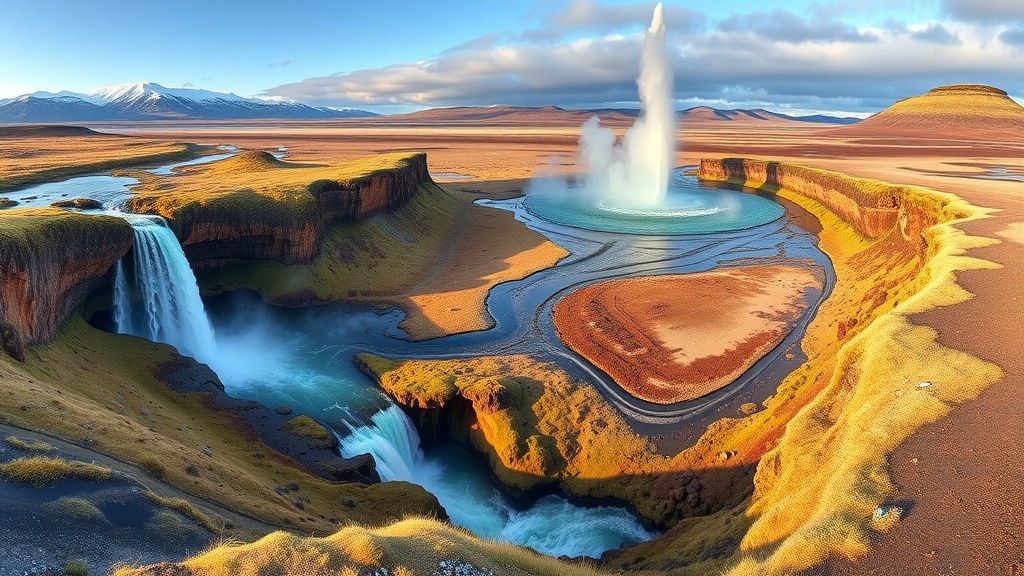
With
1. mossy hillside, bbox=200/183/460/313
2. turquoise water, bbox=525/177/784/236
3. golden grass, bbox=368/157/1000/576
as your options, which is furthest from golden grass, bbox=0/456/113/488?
turquoise water, bbox=525/177/784/236

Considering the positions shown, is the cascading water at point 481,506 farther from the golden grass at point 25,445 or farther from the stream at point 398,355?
the golden grass at point 25,445

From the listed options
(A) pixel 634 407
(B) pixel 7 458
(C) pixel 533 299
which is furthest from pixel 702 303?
(B) pixel 7 458

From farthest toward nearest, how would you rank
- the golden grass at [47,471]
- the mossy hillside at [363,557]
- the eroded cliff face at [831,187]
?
the eroded cliff face at [831,187], the golden grass at [47,471], the mossy hillside at [363,557]

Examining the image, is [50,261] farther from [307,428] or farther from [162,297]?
[307,428]

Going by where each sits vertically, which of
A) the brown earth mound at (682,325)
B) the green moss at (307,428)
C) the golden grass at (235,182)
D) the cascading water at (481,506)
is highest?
the golden grass at (235,182)

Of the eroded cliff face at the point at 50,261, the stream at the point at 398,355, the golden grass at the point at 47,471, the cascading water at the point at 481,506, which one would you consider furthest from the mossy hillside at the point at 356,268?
the golden grass at the point at 47,471

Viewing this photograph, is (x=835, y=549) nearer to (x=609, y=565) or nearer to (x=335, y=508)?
(x=609, y=565)

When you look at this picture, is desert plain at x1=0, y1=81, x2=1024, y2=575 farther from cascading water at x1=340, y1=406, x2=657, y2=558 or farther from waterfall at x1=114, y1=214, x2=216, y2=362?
waterfall at x1=114, y1=214, x2=216, y2=362

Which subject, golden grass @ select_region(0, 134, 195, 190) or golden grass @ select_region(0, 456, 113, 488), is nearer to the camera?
golden grass @ select_region(0, 456, 113, 488)
